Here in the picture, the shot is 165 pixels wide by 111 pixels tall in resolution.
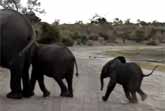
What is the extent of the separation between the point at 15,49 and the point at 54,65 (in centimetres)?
120

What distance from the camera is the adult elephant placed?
17.2 m

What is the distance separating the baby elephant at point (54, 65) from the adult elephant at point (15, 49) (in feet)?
0.97

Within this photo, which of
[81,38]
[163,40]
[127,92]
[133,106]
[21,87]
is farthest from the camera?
[163,40]

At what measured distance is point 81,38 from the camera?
8081cm

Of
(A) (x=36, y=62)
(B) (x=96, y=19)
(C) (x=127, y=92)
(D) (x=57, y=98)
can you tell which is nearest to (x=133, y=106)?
(C) (x=127, y=92)

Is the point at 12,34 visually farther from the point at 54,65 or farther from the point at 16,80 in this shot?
the point at 54,65

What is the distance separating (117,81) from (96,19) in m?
110

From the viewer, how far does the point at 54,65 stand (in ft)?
57.3

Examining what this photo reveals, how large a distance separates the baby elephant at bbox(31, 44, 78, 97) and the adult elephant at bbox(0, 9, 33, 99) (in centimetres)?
30

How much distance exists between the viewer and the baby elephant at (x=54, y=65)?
57.1 ft

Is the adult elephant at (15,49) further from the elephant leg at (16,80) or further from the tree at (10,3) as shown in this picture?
the tree at (10,3)

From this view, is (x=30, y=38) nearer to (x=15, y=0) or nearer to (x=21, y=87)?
(x=21, y=87)

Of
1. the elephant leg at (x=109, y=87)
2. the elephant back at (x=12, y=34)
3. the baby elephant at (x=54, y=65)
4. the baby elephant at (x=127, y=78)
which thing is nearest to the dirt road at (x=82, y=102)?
the elephant leg at (x=109, y=87)

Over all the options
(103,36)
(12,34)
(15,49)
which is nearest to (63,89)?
(15,49)
